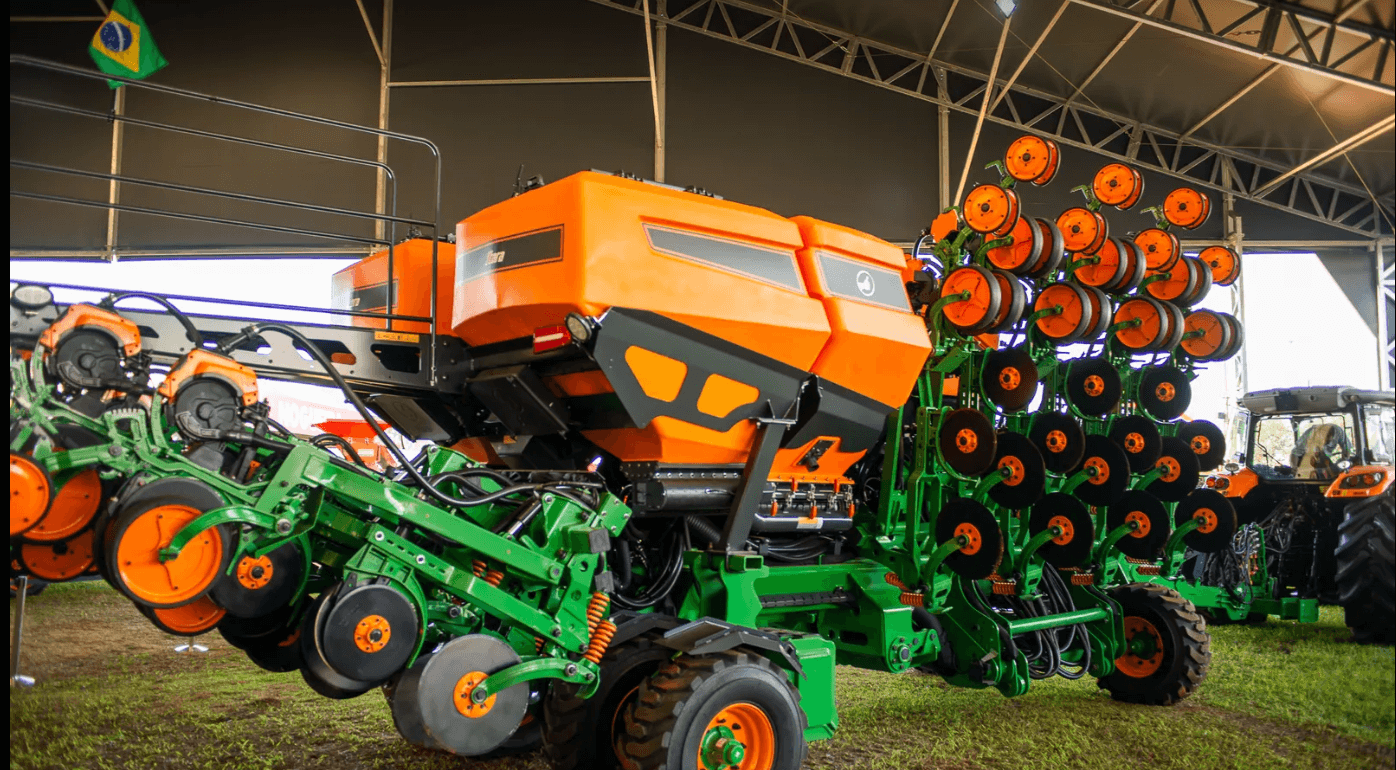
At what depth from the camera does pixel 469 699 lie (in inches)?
132

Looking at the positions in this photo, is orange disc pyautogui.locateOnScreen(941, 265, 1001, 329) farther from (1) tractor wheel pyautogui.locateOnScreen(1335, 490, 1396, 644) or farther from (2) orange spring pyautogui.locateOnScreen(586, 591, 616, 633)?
(2) orange spring pyautogui.locateOnScreen(586, 591, 616, 633)

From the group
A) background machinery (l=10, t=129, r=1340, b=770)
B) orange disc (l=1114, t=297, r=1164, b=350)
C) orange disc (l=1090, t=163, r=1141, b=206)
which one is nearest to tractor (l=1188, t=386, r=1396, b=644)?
background machinery (l=10, t=129, r=1340, b=770)

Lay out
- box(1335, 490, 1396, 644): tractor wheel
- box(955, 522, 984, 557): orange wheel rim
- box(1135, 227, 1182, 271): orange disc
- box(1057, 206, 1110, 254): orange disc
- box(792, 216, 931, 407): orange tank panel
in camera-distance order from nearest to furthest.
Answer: box(1335, 490, 1396, 644): tractor wheel → box(792, 216, 931, 407): orange tank panel → box(955, 522, 984, 557): orange wheel rim → box(1057, 206, 1110, 254): orange disc → box(1135, 227, 1182, 271): orange disc

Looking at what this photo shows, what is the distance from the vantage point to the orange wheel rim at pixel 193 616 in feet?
10.4

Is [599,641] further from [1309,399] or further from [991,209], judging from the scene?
[1309,399]

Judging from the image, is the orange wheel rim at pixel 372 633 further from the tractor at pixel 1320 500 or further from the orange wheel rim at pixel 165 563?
the tractor at pixel 1320 500

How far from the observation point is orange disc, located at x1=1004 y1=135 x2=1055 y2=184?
17.2ft

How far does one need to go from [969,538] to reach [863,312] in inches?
61.1

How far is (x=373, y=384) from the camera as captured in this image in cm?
430

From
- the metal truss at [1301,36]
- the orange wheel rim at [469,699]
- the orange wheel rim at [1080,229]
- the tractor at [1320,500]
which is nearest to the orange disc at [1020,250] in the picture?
the orange wheel rim at [1080,229]

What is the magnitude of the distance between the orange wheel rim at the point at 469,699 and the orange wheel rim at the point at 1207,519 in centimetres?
495

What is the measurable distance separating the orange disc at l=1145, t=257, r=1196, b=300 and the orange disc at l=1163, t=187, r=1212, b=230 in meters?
0.24

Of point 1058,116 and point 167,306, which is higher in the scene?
point 1058,116

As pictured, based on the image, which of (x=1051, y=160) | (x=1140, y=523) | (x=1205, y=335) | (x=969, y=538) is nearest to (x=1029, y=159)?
(x=1051, y=160)
